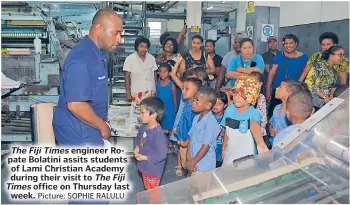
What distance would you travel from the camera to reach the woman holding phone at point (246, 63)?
4.10 metres

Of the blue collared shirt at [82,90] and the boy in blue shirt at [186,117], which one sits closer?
the blue collared shirt at [82,90]

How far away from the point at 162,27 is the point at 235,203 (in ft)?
58.4

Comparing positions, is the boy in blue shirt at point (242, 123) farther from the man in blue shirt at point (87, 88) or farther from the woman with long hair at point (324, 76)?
the woman with long hair at point (324, 76)

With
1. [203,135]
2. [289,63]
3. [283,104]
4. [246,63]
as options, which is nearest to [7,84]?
[203,135]

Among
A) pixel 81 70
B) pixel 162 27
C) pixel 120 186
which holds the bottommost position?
pixel 120 186

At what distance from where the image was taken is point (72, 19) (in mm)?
5820

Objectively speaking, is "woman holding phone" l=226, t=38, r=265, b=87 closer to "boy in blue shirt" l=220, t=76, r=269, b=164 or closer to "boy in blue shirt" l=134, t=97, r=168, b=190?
"boy in blue shirt" l=220, t=76, r=269, b=164

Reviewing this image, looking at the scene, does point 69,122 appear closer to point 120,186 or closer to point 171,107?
point 120,186

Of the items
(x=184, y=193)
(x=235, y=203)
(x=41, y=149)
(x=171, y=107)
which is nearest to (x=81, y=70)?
(x=41, y=149)

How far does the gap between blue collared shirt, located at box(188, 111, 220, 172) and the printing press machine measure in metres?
1.00

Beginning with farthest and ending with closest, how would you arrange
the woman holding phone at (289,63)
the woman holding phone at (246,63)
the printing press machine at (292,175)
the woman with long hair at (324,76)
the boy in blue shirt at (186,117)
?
1. the woman holding phone at (289,63)
2. the woman holding phone at (246,63)
3. the woman with long hair at (324,76)
4. the boy in blue shirt at (186,117)
5. the printing press machine at (292,175)

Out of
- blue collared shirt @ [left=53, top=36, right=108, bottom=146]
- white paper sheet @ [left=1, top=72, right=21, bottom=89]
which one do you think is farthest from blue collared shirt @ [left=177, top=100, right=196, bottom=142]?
white paper sheet @ [left=1, top=72, right=21, bottom=89]

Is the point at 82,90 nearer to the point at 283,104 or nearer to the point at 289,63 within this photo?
the point at 283,104

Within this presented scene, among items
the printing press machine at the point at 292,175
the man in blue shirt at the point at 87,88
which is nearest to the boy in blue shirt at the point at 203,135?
the man in blue shirt at the point at 87,88
